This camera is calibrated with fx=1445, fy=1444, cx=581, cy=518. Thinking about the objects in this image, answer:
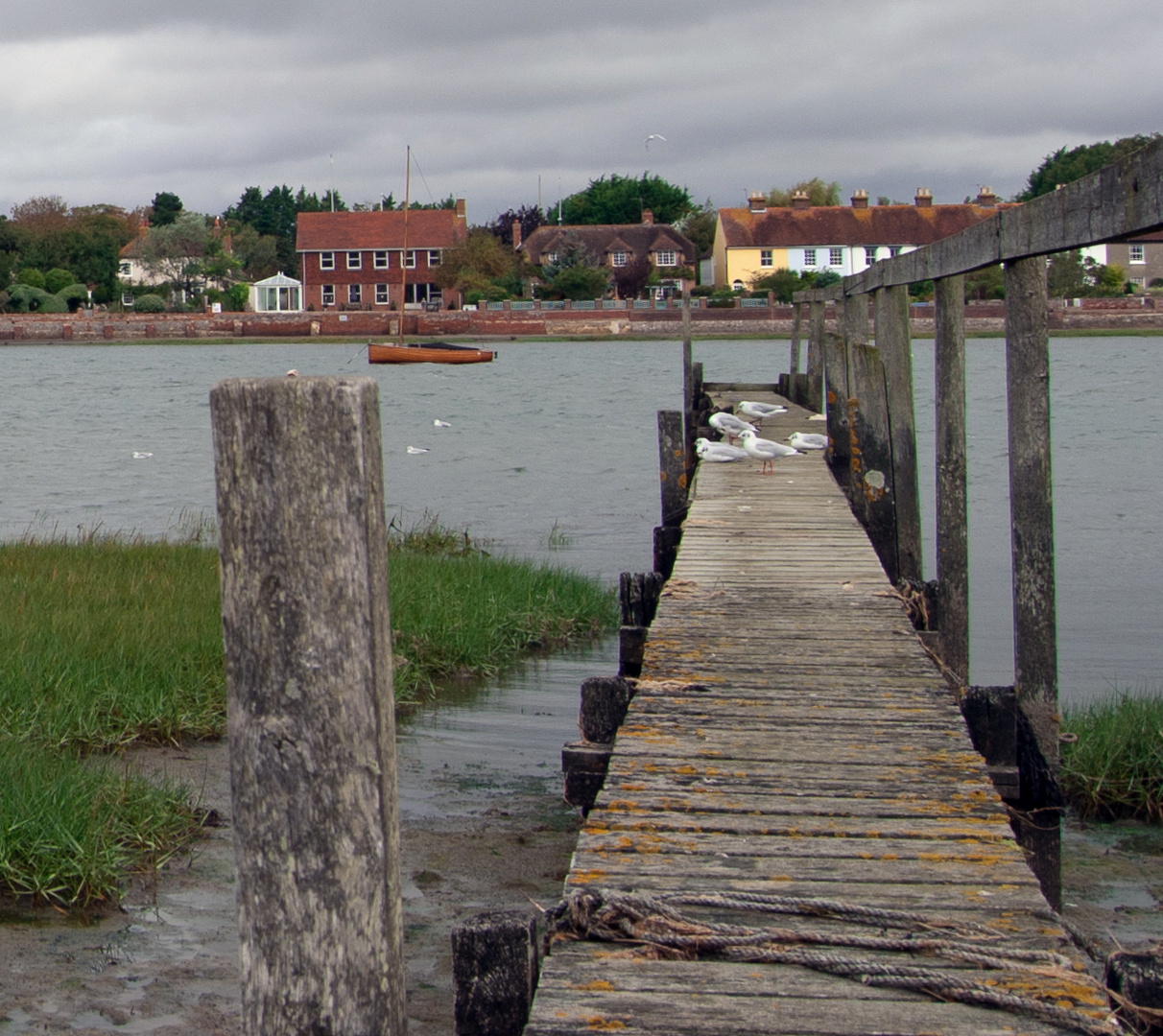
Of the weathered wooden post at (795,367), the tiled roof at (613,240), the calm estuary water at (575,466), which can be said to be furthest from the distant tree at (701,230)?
the weathered wooden post at (795,367)

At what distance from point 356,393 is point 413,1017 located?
310cm

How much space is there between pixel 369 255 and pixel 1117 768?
8585 centimetres

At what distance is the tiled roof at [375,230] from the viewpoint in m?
88.4

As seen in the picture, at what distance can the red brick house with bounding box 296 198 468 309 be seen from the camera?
8875cm

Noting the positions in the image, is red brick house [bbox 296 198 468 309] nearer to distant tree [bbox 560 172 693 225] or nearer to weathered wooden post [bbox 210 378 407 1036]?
distant tree [bbox 560 172 693 225]

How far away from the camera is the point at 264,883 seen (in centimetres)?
240

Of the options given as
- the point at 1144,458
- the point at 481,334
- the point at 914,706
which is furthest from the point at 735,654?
the point at 481,334

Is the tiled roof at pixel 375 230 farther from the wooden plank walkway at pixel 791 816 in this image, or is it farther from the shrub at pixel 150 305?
the wooden plank walkway at pixel 791 816

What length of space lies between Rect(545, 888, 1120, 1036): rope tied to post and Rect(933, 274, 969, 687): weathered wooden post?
4.65 m

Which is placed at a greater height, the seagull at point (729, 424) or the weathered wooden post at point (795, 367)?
the weathered wooden post at point (795, 367)

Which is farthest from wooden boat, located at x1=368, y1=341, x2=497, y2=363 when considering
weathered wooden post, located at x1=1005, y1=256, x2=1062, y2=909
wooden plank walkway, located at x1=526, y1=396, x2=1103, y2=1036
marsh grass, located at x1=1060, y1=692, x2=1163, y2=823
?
weathered wooden post, located at x1=1005, y1=256, x2=1062, y2=909

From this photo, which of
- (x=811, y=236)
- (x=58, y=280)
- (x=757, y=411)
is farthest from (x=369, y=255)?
(x=757, y=411)

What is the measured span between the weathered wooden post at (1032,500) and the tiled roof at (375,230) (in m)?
84.2

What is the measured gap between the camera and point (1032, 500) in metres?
5.75
